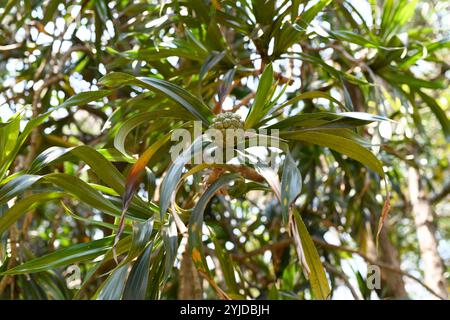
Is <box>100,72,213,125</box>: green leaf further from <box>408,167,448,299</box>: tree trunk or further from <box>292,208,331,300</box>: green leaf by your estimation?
<box>408,167,448,299</box>: tree trunk

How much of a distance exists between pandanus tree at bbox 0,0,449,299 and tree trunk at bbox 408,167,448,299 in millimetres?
44

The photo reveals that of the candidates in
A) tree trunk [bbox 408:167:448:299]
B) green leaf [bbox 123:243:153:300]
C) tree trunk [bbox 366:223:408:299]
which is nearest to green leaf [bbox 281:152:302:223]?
green leaf [bbox 123:243:153:300]

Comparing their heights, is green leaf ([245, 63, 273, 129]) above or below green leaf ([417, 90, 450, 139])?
below

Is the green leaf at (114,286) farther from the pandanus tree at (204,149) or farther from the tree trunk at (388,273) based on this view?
the tree trunk at (388,273)

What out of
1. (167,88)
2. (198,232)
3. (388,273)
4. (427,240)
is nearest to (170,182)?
(198,232)

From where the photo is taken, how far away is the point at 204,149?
113 cm

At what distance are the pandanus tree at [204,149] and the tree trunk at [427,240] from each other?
0.14 feet

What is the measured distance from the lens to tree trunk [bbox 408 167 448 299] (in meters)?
2.36

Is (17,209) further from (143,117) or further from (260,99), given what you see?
(260,99)

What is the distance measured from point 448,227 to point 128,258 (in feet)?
12.5

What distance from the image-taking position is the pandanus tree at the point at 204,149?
1.09 metres
